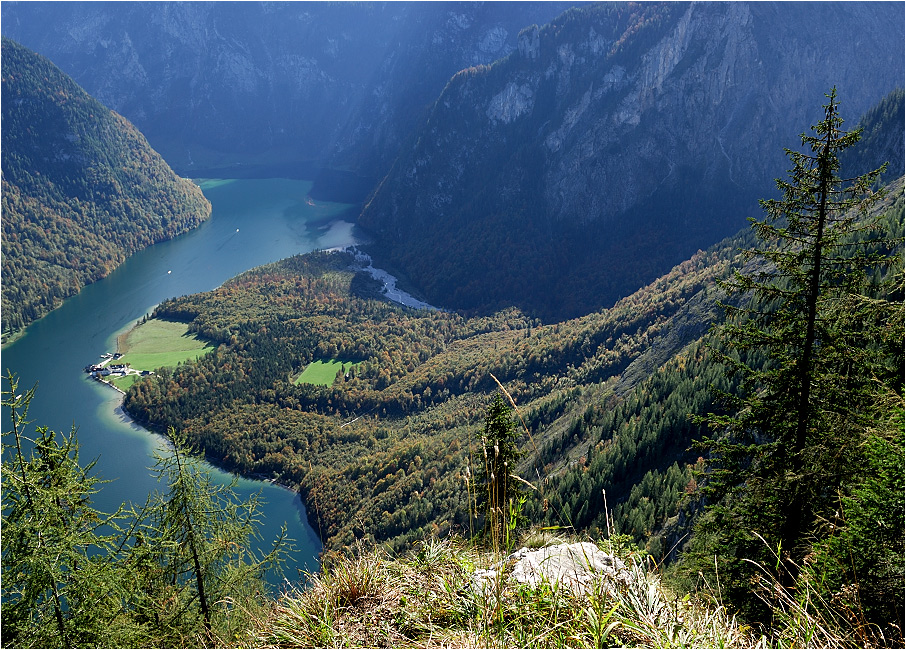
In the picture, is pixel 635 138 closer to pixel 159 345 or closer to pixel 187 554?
pixel 159 345

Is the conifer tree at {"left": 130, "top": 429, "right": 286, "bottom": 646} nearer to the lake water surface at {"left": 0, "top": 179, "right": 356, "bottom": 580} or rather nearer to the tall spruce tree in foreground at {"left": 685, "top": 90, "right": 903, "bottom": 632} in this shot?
the lake water surface at {"left": 0, "top": 179, "right": 356, "bottom": 580}

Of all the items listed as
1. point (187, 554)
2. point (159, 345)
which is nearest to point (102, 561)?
point (187, 554)

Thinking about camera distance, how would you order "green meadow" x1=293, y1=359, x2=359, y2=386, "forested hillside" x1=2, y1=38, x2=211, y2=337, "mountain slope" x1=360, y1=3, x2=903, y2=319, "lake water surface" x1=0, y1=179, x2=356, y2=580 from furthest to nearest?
"forested hillside" x1=2, y1=38, x2=211, y2=337
"mountain slope" x1=360, y1=3, x2=903, y2=319
"green meadow" x1=293, y1=359, x2=359, y2=386
"lake water surface" x1=0, y1=179, x2=356, y2=580

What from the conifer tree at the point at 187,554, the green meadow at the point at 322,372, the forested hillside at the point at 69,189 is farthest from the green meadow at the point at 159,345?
the conifer tree at the point at 187,554

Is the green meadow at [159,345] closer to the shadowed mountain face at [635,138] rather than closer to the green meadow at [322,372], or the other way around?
the green meadow at [322,372]

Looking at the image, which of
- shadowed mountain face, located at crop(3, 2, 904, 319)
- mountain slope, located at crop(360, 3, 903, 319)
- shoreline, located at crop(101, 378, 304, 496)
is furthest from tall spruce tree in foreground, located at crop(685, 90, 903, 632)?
shadowed mountain face, located at crop(3, 2, 904, 319)

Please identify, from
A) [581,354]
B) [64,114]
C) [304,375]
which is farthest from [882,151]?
[64,114]
